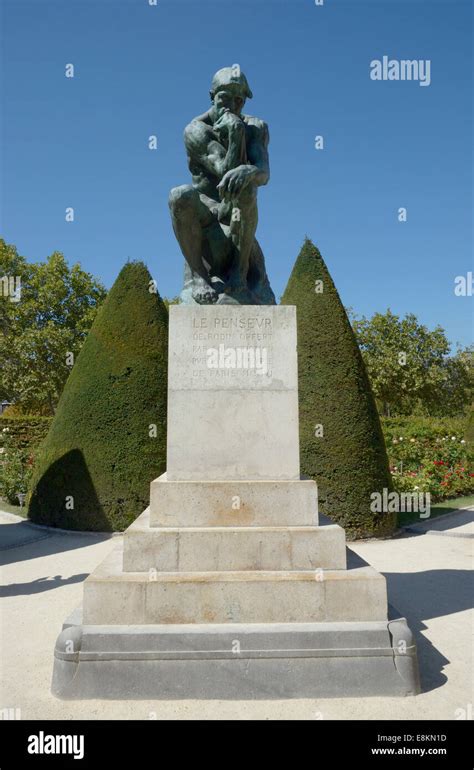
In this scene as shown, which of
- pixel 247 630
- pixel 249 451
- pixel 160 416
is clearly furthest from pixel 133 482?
pixel 247 630

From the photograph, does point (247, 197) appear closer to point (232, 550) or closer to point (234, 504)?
point (234, 504)

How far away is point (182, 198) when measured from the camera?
190 inches

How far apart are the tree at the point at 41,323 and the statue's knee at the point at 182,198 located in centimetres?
2416

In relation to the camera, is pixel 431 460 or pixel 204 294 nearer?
pixel 204 294

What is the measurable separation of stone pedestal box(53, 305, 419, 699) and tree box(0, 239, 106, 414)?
24.6m

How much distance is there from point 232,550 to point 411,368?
108ft

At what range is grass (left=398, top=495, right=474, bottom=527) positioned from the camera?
11328mm

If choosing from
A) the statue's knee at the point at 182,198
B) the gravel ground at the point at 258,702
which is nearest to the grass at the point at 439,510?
the gravel ground at the point at 258,702

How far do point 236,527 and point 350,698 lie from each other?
4.61ft

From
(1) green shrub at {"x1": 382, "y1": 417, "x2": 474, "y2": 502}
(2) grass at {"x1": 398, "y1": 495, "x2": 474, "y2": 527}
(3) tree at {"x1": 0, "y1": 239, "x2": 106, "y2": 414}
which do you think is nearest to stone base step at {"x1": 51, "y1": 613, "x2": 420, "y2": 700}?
(2) grass at {"x1": 398, "y1": 495, "x2": 474, "y2": 527}

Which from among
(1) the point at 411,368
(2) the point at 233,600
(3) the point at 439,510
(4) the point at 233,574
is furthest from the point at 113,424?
(1) the point at 411,368

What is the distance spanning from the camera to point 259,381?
458 centimetres

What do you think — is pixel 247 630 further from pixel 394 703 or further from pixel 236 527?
pixel 394 703
